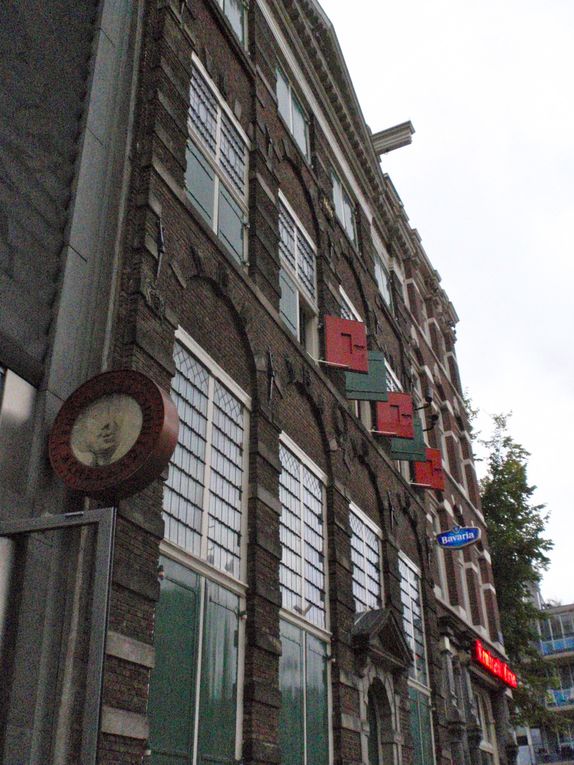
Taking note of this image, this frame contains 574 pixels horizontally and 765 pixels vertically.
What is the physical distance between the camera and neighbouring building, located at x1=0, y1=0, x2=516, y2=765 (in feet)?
28.2

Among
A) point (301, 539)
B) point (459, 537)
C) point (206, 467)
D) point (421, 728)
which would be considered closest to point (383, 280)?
point (459, 537)

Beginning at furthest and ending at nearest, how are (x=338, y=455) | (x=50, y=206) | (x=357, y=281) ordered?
(x=357, y=281), (x=338, y=455), (x=50, y=206)

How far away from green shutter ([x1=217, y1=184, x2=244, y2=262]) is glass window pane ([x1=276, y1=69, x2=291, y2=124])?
209 inches

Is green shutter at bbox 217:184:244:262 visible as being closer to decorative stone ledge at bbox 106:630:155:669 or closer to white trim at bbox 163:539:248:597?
white trim at bbox 163:539:248:597

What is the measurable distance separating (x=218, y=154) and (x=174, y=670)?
30.5 feet

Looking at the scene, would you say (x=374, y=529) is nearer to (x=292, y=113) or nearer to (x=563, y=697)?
(x=292, y=113)

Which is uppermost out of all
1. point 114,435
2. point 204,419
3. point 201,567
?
point 204,419

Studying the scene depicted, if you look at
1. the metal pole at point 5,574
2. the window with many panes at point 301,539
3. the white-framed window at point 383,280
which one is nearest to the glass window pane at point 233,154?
the window with many panes at point 301,539

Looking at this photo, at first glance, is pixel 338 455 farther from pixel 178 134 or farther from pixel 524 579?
pixel 524 579

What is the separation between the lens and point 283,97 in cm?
2038

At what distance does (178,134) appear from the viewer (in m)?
13.3

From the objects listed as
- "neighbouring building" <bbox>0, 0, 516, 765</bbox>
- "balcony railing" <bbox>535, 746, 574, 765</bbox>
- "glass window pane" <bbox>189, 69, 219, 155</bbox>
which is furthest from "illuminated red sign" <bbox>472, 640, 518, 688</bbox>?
"balcony railing" <bbox>535, 746, 574, 765</bbox>

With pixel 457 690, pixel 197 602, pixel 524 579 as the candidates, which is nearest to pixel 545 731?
pixel 524 579

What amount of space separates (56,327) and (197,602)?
3.97 meters
